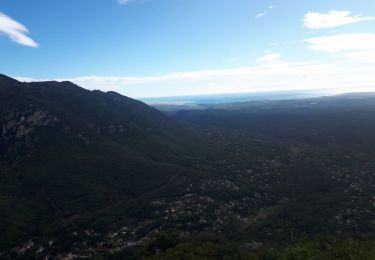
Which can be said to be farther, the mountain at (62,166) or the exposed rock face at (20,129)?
the exposed rock face at (20,129)

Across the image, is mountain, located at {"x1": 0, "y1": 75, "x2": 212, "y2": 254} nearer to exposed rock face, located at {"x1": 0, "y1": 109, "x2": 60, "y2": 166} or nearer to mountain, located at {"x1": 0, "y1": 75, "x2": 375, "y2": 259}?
exposed rock face, located at {"x1": 0, "y1": 109, "x2": 60, "y2": 166}

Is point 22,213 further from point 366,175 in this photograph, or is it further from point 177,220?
point 366,175

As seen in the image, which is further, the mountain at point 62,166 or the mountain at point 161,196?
the mountain at point 62,166

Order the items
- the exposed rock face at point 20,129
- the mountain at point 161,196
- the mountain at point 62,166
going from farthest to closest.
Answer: the exposed rock face at point 20,129
the mountain at point 62,166
the mountain at point 161,196

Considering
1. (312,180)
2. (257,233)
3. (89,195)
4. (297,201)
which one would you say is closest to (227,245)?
(257,233)

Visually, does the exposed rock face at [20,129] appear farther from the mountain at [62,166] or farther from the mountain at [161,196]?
the mountain at [161,196]

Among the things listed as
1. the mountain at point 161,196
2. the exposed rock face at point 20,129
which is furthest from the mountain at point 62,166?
the mountain at point 161,196

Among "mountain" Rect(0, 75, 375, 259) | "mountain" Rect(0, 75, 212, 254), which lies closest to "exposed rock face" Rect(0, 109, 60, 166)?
"mountain" Rect(0, 75, 212, 254)

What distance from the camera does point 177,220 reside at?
112 metres

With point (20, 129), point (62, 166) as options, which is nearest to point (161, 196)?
point (62, 166)

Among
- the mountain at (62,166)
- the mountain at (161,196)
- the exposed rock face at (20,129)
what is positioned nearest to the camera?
the mountain at (161,196)

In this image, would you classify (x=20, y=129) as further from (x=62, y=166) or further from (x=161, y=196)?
(x=161, y=196)

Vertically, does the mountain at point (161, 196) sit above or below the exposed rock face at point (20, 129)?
below

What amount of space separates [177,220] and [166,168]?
156ft
